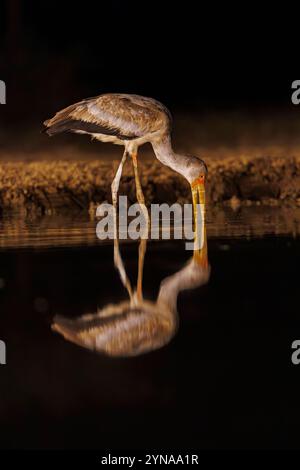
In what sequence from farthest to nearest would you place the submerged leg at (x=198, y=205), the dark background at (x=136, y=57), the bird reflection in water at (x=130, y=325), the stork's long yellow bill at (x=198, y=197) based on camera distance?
the dark background at (x=136, y=57) → the stork's long yellow bill at (x=198, y=197) → the submerged leg at (x=198, y=205) → the bird reflection in water at (x=130, y=325)

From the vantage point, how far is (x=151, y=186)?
15398mm

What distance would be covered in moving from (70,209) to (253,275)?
765cm

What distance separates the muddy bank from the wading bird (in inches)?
75.8

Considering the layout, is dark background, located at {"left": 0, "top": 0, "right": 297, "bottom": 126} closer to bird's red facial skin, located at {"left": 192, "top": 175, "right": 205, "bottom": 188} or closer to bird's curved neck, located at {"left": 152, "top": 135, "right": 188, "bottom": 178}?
bird's curved neck, located at {"left": 152, "top": 135, "right": 188, "bottom": 178}

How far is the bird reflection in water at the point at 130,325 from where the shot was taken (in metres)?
5.40

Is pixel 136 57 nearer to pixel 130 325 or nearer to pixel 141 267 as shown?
pixel 141 267

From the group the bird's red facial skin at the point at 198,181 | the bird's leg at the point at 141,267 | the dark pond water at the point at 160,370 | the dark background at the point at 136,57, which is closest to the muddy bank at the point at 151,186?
the bird's red facial skin at the point at 198,181

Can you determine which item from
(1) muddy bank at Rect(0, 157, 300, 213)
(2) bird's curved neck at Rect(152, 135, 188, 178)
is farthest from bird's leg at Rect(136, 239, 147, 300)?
(1) muddy bank at Rect(0, 157, 300, 213)

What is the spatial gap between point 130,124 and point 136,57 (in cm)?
832

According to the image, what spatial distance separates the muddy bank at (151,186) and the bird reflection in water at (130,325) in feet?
25.9

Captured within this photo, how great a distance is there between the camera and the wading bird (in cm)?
1292

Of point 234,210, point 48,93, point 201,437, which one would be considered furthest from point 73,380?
point 48,93

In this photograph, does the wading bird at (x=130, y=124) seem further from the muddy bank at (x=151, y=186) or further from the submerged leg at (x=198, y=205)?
the muddy bank at (x=151, y=186)

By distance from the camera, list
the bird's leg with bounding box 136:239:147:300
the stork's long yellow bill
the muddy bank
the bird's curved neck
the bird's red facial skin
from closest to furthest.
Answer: the bird's leg with bounding box 136:239:147:300 < the stork's long yellow bill < the bird's red facial skin < the bird's curved neck < the muddy bank
